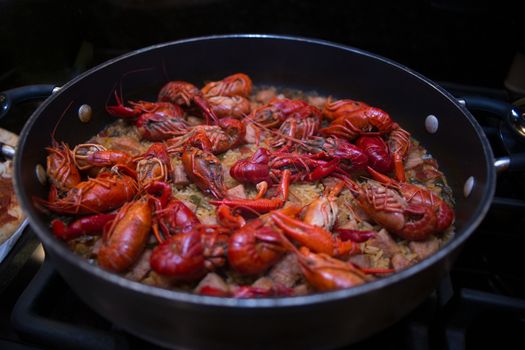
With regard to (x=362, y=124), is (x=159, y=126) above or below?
below

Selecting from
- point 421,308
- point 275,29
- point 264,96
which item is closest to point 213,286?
point 421,308

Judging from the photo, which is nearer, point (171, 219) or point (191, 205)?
point (171, 219)

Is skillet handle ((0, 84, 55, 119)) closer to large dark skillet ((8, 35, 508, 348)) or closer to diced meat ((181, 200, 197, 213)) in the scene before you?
large dark skillet ((8, 35, 508, 348))

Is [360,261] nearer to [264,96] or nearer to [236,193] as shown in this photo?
[236,193]

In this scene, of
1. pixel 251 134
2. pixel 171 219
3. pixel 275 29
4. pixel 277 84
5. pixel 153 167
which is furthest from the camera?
pixel 275 29

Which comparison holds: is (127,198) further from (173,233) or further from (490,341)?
(490,341)

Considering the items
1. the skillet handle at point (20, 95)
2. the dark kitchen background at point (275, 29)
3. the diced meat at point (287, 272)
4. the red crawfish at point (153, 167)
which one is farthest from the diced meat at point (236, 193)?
the dark kitchen background at point (275, 29)

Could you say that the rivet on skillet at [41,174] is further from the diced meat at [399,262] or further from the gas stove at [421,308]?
the diced meat at [399,262]
